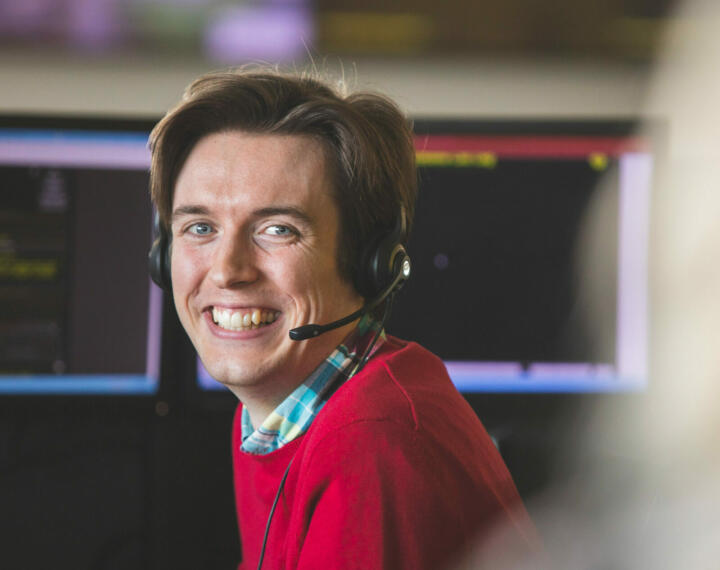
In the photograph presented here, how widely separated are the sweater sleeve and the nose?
0.22 meters

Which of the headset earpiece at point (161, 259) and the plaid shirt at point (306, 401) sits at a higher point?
the headset earpiece at point (161, 259)

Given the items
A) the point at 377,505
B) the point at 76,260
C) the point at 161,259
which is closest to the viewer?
the point at 377,505

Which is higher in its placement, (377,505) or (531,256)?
(531,256)

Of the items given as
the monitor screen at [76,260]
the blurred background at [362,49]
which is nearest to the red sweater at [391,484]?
the monitor screen at [76,260]

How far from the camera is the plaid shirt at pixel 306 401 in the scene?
0.75 metres

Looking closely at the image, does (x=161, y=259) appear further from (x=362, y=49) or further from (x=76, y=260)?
(x=362, y=49)

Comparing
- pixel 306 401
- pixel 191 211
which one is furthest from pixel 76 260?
pixel 306 401

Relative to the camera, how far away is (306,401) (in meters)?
0.76

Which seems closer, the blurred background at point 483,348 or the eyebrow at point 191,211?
the eyebrow at point 191,211

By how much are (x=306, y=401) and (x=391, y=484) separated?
22cm

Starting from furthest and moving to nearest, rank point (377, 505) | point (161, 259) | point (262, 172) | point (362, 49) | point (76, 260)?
point (362, 49) → point (76, 260) → point (161, 259) → point (262, 172) → point (377, 505)

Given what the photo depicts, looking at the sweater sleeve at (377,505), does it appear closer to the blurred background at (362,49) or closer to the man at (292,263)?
the man at (292,263)

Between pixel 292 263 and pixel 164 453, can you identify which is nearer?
pixel 292 263

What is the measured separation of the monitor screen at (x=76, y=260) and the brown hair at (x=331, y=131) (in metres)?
0.30
